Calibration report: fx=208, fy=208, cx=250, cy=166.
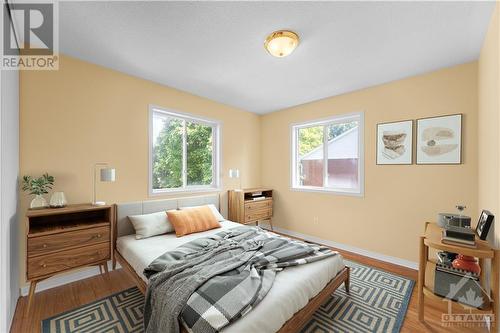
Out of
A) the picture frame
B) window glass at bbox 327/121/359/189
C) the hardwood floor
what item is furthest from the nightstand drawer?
the picture frame

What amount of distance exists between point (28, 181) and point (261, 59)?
9.21 ft

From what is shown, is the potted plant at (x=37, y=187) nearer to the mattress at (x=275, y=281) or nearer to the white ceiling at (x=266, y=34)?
the mattress at (x=275, y=281)

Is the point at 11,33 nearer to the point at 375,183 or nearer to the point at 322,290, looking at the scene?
the point at 322,290

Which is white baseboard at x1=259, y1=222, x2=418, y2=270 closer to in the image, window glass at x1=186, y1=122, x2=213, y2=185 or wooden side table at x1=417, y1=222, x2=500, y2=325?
wooden side table at x1=417, y1=222, x2=500, y2=325

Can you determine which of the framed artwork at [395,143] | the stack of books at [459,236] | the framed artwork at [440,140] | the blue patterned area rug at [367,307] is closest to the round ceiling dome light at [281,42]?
the framed artwork at [395,143]

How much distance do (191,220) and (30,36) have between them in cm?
261

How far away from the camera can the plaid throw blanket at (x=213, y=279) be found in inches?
52.6

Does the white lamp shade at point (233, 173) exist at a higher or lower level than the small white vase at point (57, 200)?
higher

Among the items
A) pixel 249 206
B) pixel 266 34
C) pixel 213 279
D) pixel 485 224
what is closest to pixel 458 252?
pixel 485 224

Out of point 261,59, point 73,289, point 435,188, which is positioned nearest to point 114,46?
point 261,59

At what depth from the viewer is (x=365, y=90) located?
3.29 meters

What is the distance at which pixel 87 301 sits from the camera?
2141 millimetres

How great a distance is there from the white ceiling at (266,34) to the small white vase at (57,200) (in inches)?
63.3

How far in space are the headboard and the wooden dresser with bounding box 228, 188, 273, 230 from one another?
2.13 ft
